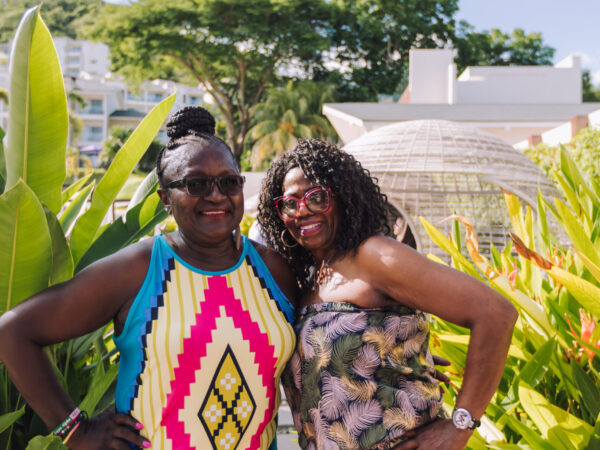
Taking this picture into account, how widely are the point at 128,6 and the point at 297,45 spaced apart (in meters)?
7.01

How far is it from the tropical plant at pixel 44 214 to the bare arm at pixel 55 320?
13cm

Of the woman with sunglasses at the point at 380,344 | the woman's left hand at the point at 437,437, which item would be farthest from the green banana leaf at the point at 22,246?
the woman's left hand at the point at 437,437

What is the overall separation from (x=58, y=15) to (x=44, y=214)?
7970 cm

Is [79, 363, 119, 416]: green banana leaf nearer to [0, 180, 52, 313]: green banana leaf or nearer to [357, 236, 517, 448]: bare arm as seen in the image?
[0, 180, 52, 313]: green banana leaf

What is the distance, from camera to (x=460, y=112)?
54.9 feet

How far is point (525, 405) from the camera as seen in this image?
6.31ft

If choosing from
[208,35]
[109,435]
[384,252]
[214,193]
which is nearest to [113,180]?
[214,193]

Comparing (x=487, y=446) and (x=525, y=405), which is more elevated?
(x=525, y=405)

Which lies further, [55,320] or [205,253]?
[205,253]

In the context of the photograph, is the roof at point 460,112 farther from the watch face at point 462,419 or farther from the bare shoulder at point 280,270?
the watch face at point 462,419

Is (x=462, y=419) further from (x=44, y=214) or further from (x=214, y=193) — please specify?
(x=44, y=214)

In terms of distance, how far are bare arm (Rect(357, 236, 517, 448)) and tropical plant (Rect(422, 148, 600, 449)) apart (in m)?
0.23

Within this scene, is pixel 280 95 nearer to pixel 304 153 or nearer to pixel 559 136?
pixel 559 136

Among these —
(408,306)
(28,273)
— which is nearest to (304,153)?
(408,306)
